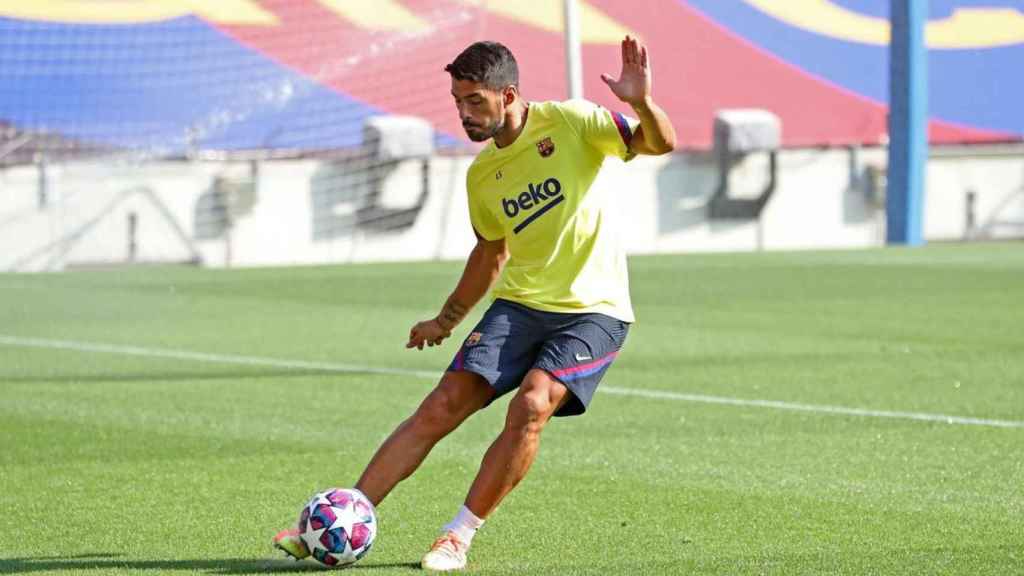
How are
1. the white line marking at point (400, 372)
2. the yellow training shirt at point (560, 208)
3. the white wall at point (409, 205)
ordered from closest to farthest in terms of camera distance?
the yellow training shirt at point (560, 208) → the white line marking at point (400, 372) → the white wall at point (409, 205)

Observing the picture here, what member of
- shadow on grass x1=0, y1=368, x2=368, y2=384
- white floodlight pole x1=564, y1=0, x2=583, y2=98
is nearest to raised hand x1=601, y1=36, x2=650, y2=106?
shadow on grass x1=0, y1=368, x2=368, y2=384

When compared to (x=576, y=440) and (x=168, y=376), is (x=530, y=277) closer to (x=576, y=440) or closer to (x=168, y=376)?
(x=576, y=440)

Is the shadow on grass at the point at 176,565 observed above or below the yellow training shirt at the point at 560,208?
below

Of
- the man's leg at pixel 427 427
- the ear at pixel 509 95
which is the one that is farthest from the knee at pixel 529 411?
the ear at pixel 509 95

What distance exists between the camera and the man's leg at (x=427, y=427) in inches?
260

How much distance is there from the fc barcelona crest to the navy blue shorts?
0.54 meters

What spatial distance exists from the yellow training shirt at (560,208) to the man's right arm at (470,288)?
9.6 inches

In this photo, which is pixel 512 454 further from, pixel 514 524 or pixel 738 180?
pixel 738 180

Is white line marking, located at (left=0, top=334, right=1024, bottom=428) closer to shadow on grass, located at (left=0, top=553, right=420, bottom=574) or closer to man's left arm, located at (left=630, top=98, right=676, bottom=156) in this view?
man's left arm, located at (left=630, top=98, right=676, bottom=156)

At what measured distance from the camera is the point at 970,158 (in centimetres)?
2959

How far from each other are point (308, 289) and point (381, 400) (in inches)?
359

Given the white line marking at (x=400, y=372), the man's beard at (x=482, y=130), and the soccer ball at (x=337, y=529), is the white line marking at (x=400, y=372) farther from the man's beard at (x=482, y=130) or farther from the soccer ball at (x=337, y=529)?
the soccer ball at (x=337, y=529)

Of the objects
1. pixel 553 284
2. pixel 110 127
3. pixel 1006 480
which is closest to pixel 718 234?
pixel 110 127

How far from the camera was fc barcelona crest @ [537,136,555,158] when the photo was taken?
670 cm
